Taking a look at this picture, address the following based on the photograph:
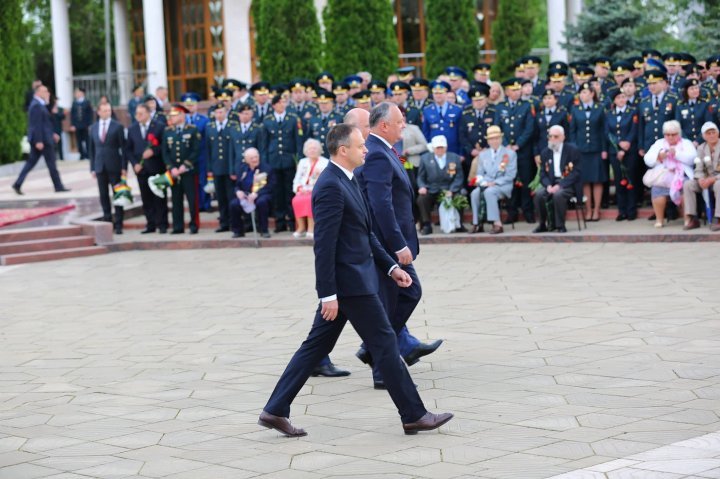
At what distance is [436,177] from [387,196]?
958 cm

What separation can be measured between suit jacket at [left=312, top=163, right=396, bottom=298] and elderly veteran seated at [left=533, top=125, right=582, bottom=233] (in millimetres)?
10045

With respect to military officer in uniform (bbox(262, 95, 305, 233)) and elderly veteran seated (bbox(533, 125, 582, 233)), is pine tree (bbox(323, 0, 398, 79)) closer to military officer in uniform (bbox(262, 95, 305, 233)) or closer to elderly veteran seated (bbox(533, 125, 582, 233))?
military officer in uniform (bbox(262, 95, 305, 233))

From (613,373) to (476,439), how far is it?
2005 mm

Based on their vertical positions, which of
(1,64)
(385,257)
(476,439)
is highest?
(1,64)

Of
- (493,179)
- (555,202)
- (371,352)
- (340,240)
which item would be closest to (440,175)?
(493,179)

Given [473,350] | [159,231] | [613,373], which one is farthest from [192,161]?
[613,373]

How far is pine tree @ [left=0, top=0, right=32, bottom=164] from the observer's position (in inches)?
1232

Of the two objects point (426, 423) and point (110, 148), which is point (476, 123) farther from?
point (426, 423)

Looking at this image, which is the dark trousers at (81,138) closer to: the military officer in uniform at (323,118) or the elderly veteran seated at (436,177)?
the military officer in uniform at (323,118)

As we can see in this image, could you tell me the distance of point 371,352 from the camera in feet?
26.0

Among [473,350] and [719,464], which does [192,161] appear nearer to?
[473,350]

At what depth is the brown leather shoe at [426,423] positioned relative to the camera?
25.7 feet

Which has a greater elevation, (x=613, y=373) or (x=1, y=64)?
(x=1, y=64)

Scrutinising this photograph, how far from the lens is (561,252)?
53.8 ft
